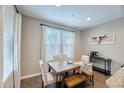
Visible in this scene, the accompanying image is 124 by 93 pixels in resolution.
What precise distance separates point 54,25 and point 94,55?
8.31ft

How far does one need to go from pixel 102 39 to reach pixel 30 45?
3.37 meters

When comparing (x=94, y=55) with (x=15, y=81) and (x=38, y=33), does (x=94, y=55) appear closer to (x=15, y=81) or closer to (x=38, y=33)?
(x=38, y=33)

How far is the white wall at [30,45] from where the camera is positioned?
134 inches

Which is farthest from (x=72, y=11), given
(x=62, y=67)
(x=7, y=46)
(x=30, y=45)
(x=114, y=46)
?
(x=114, y=46)

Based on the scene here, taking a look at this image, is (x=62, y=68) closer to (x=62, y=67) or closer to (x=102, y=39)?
(x=62, y=67)

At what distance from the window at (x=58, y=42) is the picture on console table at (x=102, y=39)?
3.50 feet

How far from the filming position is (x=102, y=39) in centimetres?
427

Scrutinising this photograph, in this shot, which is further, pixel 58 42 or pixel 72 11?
pixel 58 42

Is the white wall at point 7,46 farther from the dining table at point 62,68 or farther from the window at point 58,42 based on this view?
the window at point 58,42

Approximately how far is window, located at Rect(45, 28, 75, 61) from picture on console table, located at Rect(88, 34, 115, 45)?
42.0 inches

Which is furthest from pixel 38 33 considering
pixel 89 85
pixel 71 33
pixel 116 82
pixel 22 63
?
pixel 116 82

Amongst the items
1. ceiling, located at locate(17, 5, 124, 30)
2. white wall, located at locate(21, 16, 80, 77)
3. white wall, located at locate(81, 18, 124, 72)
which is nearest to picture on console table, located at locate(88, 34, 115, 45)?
white wall, located at locate(81, 18, 124, 72)

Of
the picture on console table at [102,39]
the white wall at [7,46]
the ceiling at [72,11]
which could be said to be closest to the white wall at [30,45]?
the ceiling at [72,11]
